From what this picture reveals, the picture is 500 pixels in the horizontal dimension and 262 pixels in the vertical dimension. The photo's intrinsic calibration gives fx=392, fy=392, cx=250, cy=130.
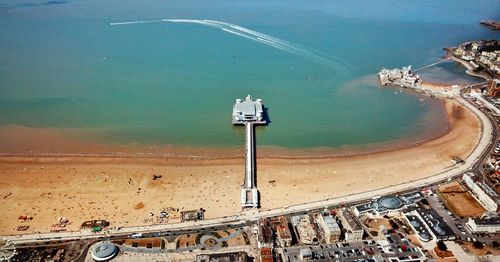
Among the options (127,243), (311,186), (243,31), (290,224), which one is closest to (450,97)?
(311,186)

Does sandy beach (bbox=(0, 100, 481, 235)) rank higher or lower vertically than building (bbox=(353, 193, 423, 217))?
higher

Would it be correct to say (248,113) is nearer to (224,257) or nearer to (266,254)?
(266,254)

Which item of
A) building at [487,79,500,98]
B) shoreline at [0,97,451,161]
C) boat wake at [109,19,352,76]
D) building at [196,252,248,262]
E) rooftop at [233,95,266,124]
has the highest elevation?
boat wake at [109,19,352,76]

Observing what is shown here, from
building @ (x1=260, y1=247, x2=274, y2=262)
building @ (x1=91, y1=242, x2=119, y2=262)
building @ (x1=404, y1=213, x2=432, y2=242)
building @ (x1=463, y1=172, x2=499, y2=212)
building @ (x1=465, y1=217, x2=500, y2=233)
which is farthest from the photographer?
building @ (x1=463, y1=172, x2=499, y2=212)

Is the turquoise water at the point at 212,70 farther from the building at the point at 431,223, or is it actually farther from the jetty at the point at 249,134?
the building at the point at 431,223

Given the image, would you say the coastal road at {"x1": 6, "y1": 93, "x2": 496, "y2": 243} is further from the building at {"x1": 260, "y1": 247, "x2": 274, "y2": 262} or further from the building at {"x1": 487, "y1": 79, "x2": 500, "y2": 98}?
the building at {"x1": 487, "y1": 79, "x2": 500, "y2": 98}

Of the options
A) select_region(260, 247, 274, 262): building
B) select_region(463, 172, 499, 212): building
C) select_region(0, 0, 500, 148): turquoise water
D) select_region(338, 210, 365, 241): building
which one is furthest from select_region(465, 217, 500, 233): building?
select_region(0, 0, 500, 148): turquoise water

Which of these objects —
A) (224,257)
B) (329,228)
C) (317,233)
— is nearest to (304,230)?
(317,233)
